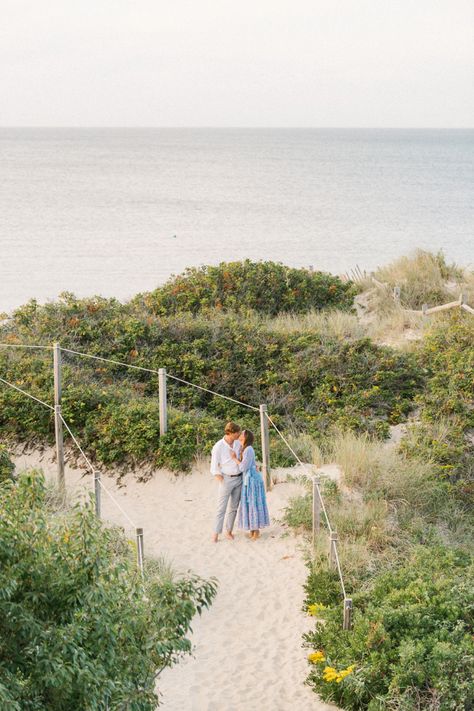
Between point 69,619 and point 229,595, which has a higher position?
point 69,619

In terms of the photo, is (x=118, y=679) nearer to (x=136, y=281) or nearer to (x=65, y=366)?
(x=65, y=366)

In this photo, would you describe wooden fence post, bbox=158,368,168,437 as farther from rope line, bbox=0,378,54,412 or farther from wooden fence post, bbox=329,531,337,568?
wooden fence post, bbox=329,531,337,568

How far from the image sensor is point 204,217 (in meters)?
71.6

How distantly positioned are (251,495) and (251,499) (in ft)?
0.19

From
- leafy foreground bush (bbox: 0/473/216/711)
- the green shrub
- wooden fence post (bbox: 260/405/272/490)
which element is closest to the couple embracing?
wooden fence post (bbox: 260/405/272/490)

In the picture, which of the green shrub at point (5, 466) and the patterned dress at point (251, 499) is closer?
the patterned dress at point (251, 499)

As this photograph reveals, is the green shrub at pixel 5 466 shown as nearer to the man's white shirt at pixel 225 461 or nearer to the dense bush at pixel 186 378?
the dense bush at pixel 186 378

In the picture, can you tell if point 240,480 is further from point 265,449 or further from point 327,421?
point 327,421

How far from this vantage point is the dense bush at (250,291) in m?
21.4

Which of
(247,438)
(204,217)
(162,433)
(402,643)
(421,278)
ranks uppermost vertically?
(421,278)

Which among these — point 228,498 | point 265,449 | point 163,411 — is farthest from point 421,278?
point 228,498

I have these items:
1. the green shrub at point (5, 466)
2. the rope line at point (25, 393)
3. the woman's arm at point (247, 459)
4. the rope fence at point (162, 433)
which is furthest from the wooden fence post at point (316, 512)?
the rope line at point (25, 393)

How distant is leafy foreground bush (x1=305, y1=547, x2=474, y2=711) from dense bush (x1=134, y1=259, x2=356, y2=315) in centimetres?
1180

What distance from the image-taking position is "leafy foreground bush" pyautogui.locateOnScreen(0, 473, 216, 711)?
5.17 m
